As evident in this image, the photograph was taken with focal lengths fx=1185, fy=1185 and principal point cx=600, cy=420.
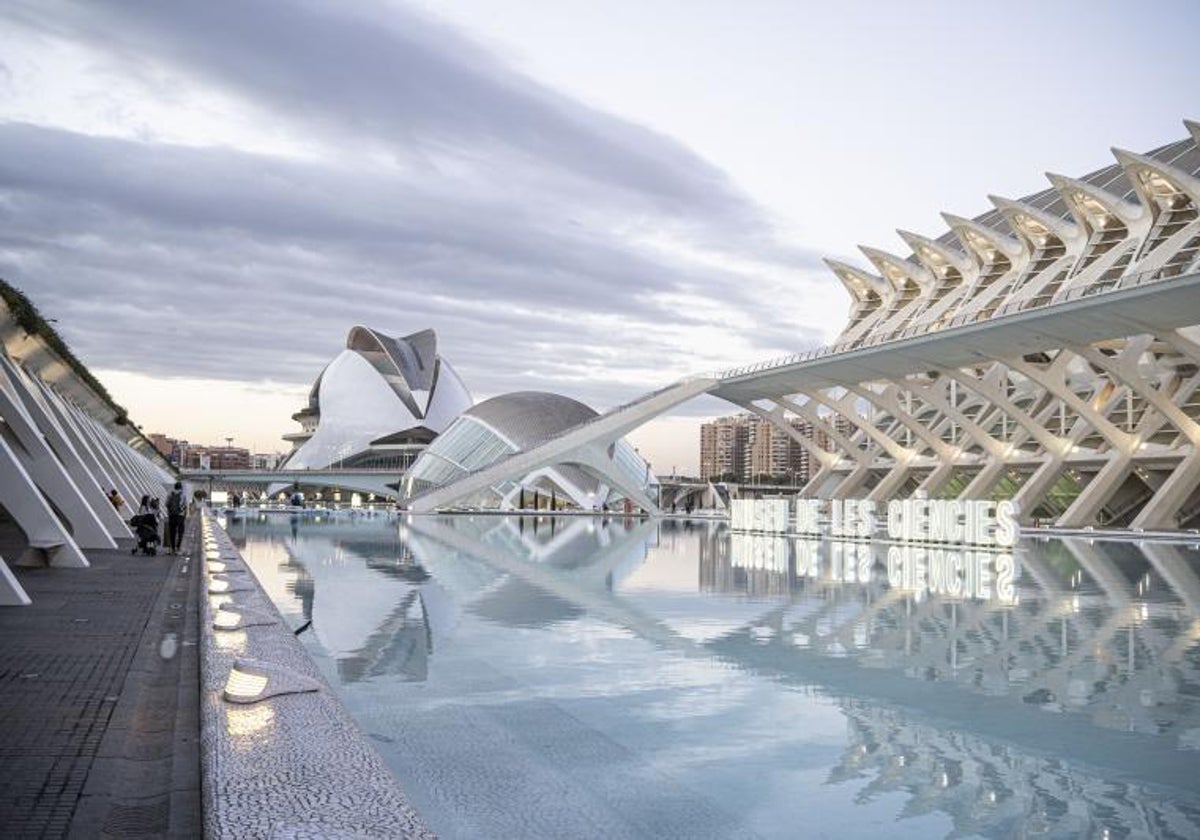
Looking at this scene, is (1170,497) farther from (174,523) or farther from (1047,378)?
(174,523)

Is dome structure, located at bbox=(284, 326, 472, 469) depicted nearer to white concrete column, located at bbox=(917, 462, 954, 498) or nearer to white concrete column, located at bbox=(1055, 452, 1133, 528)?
white concrete column, located at bbox=(917, 462, 954, 498)

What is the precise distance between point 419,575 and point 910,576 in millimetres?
7128

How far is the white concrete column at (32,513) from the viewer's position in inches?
416

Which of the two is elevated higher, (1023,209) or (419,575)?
(1023,209)

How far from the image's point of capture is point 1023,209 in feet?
146

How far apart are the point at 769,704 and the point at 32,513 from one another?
797 cm

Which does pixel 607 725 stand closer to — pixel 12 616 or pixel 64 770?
pixel 64 770

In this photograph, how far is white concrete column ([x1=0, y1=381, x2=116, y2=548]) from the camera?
39.6ft

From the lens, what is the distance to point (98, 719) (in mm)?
5246

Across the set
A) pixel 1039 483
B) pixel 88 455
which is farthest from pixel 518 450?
pixel 88 455

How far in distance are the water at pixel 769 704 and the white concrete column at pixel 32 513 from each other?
244 cm

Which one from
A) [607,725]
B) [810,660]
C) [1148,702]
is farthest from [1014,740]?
[810,660]

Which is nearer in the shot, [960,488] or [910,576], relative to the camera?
[910,576]

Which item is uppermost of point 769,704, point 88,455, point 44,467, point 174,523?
point 88,455
